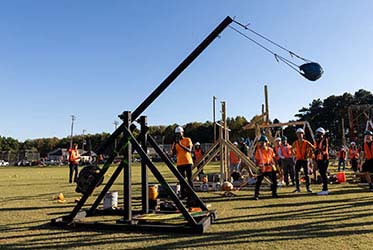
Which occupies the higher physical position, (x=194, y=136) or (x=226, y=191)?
(x=194, y=136)

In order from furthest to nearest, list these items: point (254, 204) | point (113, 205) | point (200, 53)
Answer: point (254, 204) → point (113, 205) → point (200, 53)

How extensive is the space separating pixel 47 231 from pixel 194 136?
77.0 m

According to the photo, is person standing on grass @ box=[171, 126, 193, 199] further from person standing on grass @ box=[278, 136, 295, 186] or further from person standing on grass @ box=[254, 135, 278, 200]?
person standing on grass @ box=[278, 136, 295, 186]

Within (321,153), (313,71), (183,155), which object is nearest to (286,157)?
(321,153)

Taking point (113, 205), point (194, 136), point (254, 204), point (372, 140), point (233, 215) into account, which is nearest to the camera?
point (233, 215)

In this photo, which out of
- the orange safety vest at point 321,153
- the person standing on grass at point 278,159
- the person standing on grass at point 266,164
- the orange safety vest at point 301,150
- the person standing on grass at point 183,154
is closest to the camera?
the person standing on grass at point 183,154

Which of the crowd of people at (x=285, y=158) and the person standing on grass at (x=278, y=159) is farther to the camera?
the person standing on grass at (x=278, y=159)

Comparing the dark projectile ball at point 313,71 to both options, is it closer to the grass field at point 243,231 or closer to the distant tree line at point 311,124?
the grass field at point 243,231

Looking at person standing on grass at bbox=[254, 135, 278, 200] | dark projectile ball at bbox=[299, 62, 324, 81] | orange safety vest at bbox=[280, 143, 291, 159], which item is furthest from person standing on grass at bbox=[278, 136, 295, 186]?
dark projectile ball at bbox=[299, 62, 324, 81]

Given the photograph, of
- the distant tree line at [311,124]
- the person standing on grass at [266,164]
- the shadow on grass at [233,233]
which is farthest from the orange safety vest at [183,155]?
the distant tree line at [311,124]

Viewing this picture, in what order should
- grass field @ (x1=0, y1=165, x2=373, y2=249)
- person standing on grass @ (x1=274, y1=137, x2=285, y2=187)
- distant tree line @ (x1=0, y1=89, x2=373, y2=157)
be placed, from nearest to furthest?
1. grass field @ (x1=0, y1=165, x2=373, y2=249)
2. person standing on grass @ (x1=274, y1=137, x2=285, y2=187)
3. distant tree line @ (x1=0, y1=89, x2=373, y2=157)

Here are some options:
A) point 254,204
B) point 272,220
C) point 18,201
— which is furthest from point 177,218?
point 18,201

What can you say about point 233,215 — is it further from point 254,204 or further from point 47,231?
point 47,231

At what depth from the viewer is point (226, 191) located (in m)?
13.8
